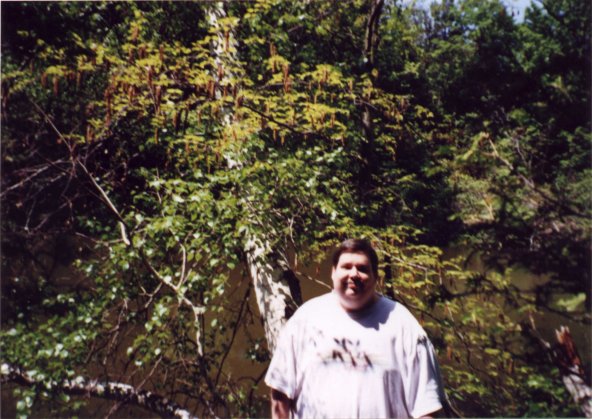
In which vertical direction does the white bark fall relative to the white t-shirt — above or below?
below

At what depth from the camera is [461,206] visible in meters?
3.77

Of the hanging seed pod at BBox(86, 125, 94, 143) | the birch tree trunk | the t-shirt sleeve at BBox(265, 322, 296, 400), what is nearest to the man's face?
the t-shirt sleeve at BBox(265, 322, 296, 400)

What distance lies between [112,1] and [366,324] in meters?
4.05

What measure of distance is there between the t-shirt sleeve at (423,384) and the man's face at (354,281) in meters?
0.23

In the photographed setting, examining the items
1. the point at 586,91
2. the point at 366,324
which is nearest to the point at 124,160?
the point at 366,324

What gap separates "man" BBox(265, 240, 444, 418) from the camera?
1.58 metres

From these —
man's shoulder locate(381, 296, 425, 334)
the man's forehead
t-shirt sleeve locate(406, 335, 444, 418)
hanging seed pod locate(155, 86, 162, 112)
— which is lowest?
t-shirt sleeve locate(406, 335, 444, 418)

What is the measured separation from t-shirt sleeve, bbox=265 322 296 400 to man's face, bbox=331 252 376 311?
0.72 ft

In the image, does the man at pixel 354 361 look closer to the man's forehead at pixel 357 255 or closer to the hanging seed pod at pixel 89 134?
the man's forehead at pixel 357 255

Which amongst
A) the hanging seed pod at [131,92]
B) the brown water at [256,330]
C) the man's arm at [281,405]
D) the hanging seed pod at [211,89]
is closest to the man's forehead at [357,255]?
the man's arm at [281,405]

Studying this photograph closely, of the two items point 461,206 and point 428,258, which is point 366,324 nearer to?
point 428,258

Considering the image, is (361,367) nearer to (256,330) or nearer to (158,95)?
(158,95)

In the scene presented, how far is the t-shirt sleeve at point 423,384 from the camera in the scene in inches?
61.9

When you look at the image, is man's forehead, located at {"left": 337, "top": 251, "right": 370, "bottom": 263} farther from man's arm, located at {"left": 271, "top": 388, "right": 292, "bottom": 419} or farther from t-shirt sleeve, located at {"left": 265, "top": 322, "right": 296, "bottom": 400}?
man's arm, located at {"left": 271, "top": 388, "right": 292, "bottom": 419}
